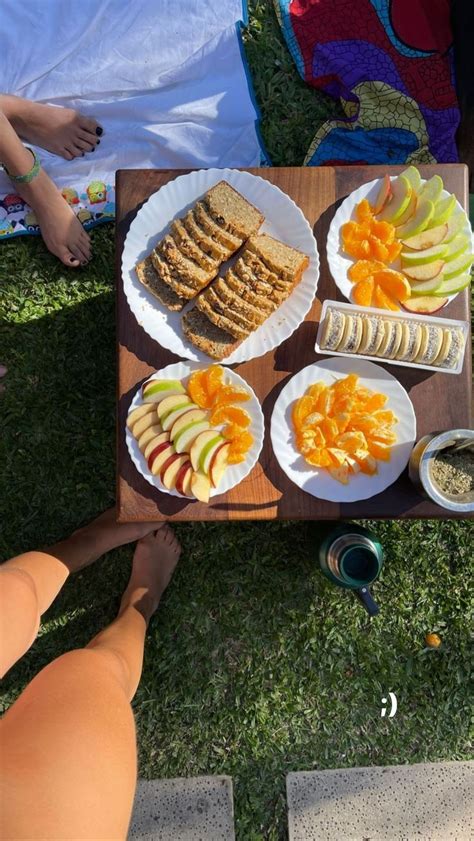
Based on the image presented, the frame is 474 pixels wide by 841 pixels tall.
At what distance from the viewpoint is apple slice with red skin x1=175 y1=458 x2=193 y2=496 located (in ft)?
5.98

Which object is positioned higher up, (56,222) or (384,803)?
(56,222)

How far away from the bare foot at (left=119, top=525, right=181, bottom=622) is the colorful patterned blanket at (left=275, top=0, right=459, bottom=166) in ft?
6.64

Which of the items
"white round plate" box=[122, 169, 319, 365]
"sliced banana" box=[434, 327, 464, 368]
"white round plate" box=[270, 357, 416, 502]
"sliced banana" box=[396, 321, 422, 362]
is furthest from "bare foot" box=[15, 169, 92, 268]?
"sliced banana" box=[434, 327, 464, 368]

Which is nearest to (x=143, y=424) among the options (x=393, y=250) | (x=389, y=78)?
(x=393, y=250)

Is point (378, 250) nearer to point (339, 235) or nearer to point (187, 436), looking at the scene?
point (339, 235)

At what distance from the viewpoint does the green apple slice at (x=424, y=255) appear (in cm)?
186

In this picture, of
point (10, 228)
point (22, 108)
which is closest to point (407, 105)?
point (22, 108)

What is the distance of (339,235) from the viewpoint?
75.7 inches

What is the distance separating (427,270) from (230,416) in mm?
812

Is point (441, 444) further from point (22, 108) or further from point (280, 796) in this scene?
point (22, 108)

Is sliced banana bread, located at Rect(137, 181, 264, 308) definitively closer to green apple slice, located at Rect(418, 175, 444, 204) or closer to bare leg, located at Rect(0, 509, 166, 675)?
green apple slice, located at Rect(418, 175, 444, 204)

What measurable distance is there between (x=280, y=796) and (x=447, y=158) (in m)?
3.14

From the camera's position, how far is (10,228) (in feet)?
9.36

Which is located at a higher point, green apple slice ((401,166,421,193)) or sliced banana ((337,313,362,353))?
green apple slice ((401,166,421,193))
